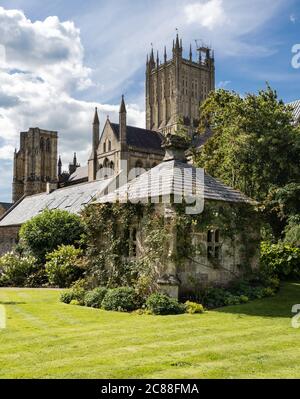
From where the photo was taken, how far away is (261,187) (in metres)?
24.3

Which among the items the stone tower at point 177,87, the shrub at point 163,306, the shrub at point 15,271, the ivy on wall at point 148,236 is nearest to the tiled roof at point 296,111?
the ivy on wall at point 148,236

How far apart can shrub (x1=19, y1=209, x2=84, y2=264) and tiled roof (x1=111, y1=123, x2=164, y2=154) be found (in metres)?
35.1

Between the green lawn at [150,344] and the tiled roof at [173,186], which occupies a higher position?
the tiled roof at [173,186]

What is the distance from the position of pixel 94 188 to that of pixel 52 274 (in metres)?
16.2

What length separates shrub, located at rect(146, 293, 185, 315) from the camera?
1276 centimetres

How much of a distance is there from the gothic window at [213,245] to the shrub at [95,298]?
3635 millimetres

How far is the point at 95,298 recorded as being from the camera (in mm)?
14617

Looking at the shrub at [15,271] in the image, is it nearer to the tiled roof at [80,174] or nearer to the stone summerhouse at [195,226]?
the stone summerhouse at [195,226]

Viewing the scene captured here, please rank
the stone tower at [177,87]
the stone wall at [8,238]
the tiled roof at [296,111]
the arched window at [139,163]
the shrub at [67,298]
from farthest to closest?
the stone tower at [177,87], the arched window at [139,163], the stone wall at [8,238], the tiled roof at [296,111], the shrub at [67,298]

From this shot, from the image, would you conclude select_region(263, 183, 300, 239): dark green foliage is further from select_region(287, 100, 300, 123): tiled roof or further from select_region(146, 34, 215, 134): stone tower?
select_region(146, 34, 215, 134): stone tower

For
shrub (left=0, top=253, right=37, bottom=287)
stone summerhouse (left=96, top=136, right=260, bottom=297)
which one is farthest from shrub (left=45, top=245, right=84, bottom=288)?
stone summerhouse (left=96, top=136, right=260, bottom=297)

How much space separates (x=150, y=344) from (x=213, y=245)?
6.94m

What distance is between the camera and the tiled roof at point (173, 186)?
590 inches
